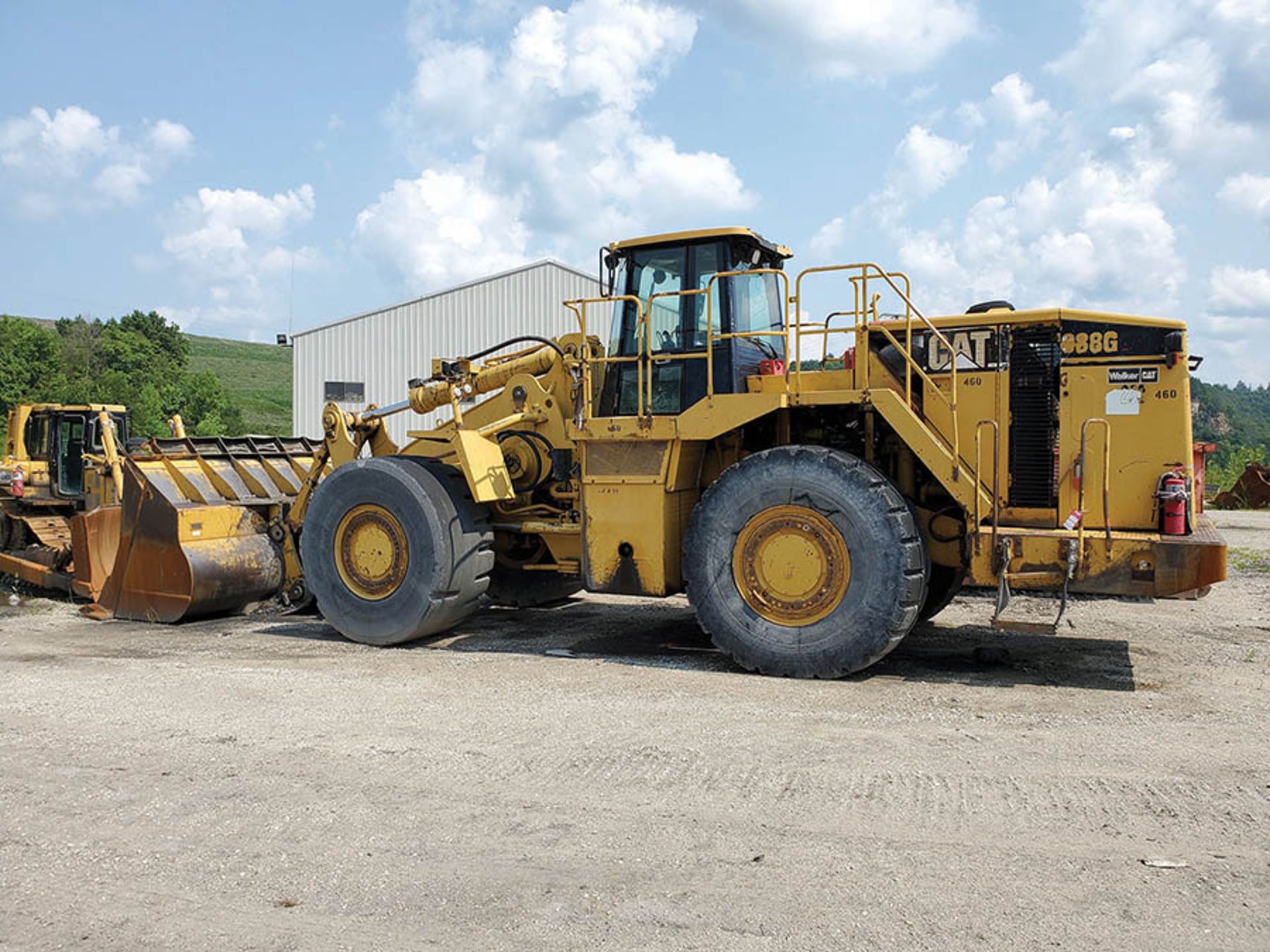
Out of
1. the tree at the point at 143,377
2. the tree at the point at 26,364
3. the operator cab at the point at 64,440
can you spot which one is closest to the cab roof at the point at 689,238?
the operator cab at the point at 64,440

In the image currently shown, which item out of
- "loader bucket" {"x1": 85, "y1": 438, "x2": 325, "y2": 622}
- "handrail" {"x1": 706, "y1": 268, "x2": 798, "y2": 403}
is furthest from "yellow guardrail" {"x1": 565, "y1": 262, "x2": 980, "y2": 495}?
"loader bucket" {"x1": 85, "y1": 438, "x2": 325, "y2": 622}

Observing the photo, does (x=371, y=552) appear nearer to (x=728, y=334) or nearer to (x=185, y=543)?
(x=185, y=543)

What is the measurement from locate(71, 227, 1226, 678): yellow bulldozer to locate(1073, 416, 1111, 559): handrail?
3cm

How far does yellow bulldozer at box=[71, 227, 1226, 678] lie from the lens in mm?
7211

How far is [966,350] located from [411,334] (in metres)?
22.9

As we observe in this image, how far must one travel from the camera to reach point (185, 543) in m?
9.99

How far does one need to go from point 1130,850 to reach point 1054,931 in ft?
2.90

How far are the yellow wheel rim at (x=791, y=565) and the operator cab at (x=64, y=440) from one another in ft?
36.6

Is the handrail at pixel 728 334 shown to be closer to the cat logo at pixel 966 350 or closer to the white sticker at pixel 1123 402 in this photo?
the cat logo at pixel 966 350

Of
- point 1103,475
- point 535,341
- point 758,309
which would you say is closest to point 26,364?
point 535,341

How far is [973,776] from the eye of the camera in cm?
520

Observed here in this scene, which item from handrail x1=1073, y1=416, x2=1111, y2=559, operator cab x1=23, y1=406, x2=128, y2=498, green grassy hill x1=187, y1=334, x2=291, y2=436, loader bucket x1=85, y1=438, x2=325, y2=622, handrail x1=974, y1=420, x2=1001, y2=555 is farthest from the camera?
green grassy hill x1=187, y1=334, x2=291, y2=436

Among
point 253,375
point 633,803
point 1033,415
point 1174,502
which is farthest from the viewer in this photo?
point 253,375

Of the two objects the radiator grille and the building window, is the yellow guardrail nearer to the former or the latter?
the radiator grille
